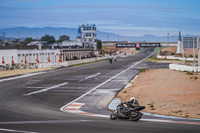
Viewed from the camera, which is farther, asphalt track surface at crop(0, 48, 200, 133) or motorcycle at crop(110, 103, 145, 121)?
motorcycle at crop(110, 103, 145, 121)

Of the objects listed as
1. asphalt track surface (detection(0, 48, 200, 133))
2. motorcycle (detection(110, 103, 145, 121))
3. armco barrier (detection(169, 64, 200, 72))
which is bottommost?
asphalt track surface (detection(0, 48, 200, 133))

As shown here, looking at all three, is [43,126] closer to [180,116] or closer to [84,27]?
[180,116]

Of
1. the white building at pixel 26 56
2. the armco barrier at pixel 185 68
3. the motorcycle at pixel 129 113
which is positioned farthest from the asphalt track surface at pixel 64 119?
the white building at pixel 26 56

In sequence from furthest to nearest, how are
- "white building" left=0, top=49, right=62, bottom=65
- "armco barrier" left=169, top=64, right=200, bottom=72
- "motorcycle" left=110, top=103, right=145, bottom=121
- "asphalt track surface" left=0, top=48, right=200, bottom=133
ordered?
"white building" left=0, top=49, right=62, bottom=65, "armco barrier" left=169, top=64, right=200, bottom=72, "motorcycle" left=110, top=103, right=145, bottom=121, "asphalt track surface" left=0, top=48, right=200, bottom=133

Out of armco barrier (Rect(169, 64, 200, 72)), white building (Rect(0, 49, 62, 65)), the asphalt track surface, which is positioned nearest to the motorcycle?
the asphalt track surface

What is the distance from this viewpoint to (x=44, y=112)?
1814 centimetres

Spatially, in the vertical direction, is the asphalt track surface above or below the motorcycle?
below

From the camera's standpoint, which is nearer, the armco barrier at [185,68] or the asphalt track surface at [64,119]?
the asphalt track surface at [64,119]

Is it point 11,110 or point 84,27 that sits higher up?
point 84,27

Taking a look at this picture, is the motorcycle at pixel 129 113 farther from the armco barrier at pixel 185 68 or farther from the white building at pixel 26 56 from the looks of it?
the white building at pixel 26 56

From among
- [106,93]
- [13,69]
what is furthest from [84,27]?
[106,93]

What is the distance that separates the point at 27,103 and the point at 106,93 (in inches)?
312

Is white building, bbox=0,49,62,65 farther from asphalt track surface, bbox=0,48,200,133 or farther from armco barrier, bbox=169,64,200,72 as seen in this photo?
asphalt track surface, bbox=0,48,200,133

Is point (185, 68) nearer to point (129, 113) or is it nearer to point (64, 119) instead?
point (129, 113)
